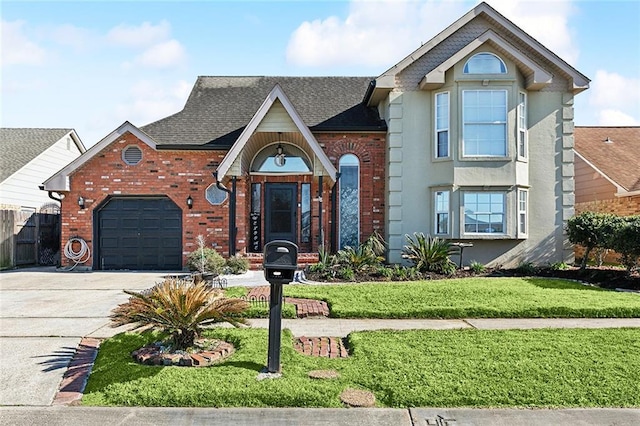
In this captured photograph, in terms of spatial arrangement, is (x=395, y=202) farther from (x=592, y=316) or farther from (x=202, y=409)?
(x=202, y=409)

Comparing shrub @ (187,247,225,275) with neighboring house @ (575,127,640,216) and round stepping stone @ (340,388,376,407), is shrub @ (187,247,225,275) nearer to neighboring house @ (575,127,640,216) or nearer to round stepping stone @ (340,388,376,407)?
round stepping stone @ (340,388,376,407)

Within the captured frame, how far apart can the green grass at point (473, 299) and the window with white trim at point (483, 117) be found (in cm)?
451

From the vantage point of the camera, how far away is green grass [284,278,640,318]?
26.7 feet

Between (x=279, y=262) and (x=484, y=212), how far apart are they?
10.6 m

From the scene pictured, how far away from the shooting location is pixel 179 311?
215 inches

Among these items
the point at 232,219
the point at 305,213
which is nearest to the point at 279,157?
the point at 305,213

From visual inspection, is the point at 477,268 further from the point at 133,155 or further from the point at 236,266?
the point at 133,155

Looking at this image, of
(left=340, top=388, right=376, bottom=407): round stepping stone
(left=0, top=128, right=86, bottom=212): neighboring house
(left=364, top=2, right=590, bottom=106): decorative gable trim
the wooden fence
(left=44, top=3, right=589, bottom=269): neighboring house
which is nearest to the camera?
(left=340, top=388, right=376, bottom=407): round stepping stone

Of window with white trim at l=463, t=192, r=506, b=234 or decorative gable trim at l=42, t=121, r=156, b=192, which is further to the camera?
decorative gable trim at l=42, t=121, r=156, b=192

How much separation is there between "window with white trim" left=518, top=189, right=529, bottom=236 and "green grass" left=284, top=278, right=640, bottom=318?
3358 millimetres

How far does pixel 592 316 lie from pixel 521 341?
263cm

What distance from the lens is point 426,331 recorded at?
22.7 feet

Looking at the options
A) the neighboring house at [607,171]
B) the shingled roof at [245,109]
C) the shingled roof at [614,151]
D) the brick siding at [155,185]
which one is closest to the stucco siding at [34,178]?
the brick siding at [155,185]

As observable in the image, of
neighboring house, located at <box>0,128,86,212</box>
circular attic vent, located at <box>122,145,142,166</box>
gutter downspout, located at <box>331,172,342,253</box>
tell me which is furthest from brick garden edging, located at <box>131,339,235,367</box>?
neighboring house, located at <box>0,128,86,212</box>
